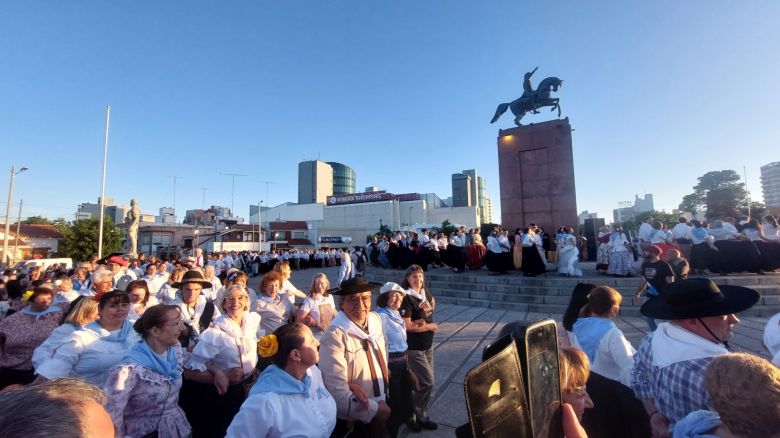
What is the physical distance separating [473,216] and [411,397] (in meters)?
70.8

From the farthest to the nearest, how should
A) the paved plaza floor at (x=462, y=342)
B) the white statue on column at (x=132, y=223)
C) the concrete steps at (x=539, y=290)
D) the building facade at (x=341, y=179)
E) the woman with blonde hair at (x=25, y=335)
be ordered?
the building facade at (x=341, y=179) → the white statue on column at (x=132, y=223) → the concrete steps at (x=539, y=290) → the paved plaza floor at (x=462, y=342) → the woman with blonde hair at (x=25, y=335)

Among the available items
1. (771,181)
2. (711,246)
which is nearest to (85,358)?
(711,246)

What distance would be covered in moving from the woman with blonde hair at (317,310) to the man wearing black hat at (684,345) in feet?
11.3

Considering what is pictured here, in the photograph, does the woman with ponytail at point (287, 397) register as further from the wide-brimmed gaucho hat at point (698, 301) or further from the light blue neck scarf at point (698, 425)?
the wide-brimmed gaucho hat at point (698, 301)

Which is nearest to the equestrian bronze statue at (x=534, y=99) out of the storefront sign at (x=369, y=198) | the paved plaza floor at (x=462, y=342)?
the paved plaza floor at (x=462, y=342)

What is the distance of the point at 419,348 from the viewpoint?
3.62 m

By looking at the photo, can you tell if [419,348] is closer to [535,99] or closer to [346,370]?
[346,370]

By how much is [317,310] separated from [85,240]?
35761 millimetres

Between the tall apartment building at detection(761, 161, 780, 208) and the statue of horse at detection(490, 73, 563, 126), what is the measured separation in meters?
150

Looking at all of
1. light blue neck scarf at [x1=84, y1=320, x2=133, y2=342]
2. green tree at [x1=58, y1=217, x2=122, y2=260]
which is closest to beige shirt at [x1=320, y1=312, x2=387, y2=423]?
light blue neck scarf at [x1=84, y1=320, x2=133, y2=342]

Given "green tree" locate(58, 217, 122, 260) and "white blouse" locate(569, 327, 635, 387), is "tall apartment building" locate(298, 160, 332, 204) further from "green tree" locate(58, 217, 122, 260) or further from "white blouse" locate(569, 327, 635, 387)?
"white blouse" locate(569, 327, 635, 387)

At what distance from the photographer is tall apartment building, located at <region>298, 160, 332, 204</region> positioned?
109 m

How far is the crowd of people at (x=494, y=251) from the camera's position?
10617mm

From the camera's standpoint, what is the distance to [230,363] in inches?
118
